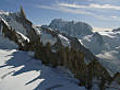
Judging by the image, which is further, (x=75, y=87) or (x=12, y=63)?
(x=12, y=63)

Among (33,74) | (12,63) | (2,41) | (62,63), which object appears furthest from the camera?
(2,41)

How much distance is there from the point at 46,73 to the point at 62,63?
628 inches

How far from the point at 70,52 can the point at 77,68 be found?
1585 centimetres

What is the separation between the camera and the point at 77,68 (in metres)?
62.4

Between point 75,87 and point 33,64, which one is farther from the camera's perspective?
point 33,64

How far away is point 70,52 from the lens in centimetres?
7756

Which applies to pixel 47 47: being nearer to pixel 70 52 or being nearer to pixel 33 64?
pixel 70 52

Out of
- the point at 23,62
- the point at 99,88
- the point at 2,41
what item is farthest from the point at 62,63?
the point at 2,41

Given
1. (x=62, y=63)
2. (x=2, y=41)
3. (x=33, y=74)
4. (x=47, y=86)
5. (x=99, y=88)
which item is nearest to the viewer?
(x=47, y=86)

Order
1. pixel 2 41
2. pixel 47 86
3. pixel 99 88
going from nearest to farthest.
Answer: pixel 47 86, pixel 99 88, pixel 2 41

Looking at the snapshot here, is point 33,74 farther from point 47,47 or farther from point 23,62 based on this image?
point 47,47

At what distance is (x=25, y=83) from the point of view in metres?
43.9

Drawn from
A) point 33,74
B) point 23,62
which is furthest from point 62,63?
point 33,74

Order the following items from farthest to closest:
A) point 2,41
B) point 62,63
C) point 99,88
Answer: point 2,41 < point 62,63 < point 99,88
